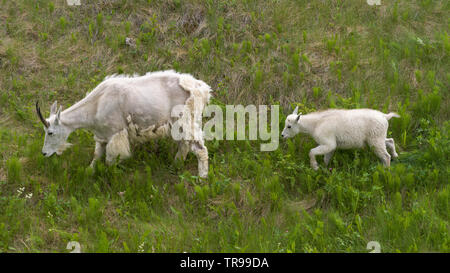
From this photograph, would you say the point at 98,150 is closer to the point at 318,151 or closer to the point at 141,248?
the point at 141,248

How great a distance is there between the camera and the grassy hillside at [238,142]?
23.8ft

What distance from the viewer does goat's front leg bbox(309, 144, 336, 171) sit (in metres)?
8.12

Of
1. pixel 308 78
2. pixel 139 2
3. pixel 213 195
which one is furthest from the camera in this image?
pixel 139 2

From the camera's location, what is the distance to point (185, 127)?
8586mm

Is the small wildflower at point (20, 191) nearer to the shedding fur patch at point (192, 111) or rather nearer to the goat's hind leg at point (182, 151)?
the goat's hind leg at point (182, 151)

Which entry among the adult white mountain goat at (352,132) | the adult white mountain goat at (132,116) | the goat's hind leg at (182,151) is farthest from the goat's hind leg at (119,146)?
the adult white mountain goat at (352,132)

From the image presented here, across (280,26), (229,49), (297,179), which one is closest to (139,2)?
(229,49)

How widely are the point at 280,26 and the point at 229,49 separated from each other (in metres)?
1.38

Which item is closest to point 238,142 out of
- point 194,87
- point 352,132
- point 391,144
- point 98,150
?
point 194,87

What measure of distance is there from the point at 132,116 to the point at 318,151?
3259mm

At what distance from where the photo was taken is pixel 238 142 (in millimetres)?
9203

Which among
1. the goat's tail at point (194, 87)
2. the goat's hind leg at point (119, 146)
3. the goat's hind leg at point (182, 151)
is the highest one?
the goat's tail at point (194, 87)

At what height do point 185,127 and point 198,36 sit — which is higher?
point 198,36
